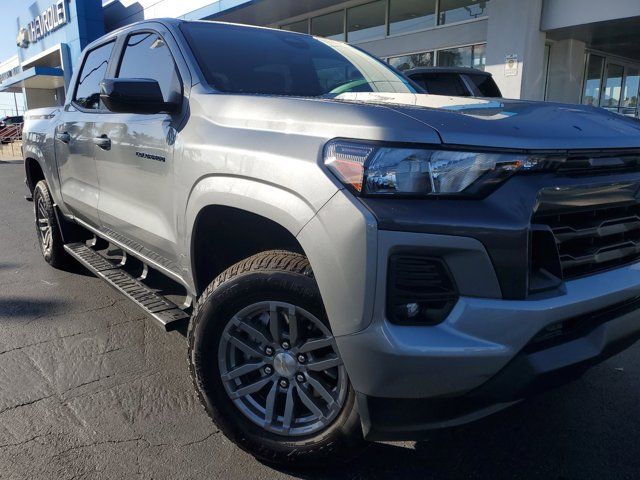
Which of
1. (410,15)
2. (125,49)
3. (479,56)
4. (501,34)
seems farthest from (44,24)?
(125,49)

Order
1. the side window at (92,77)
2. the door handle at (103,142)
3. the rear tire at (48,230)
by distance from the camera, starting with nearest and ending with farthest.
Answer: the door handle at (103,142) → the side window at (92,77) → the rear tire at (48,230)

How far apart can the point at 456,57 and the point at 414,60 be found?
1188mm

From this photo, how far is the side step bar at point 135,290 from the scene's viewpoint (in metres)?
2.80

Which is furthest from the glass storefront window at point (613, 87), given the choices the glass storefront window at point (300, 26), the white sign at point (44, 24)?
the white sign at point (44, 24)

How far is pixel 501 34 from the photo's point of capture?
32.7 feet

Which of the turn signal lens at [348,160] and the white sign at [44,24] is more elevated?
the white sign at [44,24]

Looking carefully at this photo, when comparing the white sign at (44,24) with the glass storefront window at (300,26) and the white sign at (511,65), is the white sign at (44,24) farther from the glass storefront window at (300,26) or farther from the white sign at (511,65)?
the white sign at (511,65)

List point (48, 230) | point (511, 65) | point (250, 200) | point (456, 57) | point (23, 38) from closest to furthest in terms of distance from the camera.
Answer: point (250, 200) < point (48, 230) < point (511, 65) < point (456, 57) < point (23, 38)

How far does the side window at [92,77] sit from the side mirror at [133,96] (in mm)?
1335

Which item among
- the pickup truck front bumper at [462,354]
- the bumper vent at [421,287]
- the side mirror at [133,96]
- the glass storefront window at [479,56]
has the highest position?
the glass storefront window at [479,56]

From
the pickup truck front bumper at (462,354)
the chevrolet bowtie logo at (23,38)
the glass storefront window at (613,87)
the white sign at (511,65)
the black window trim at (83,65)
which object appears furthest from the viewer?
the chevrolet bowtie logo at (23,38)

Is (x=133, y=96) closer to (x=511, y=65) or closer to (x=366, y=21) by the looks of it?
(x=511, y=65)

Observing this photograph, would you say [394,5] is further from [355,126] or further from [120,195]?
[355,126]

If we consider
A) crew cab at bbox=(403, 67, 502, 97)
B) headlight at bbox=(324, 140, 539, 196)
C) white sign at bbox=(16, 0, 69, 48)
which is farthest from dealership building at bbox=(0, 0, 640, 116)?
headlight at bbox=(324, 140, 539, 196)
